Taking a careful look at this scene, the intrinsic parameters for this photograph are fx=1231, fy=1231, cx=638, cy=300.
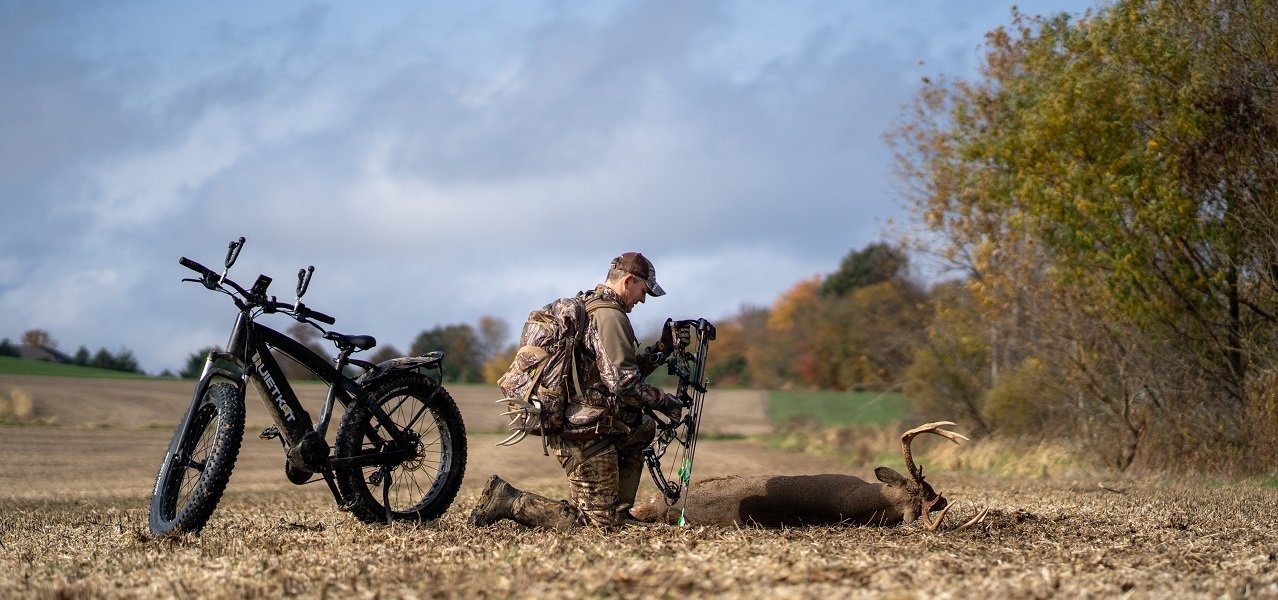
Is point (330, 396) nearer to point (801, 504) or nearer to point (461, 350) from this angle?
point (801, 504)

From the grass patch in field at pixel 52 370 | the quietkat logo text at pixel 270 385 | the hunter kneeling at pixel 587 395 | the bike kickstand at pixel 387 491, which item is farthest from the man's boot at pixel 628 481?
the grass patch in field at pixel 52 370

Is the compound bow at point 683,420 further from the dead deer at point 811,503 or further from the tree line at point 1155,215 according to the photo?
the tree line at point 1155,215

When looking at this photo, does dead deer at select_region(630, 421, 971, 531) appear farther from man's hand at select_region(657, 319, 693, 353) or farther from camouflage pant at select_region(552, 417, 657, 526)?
man's hand at select_region(657, 319, 693, 353)

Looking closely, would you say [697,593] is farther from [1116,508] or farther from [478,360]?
[478,360]

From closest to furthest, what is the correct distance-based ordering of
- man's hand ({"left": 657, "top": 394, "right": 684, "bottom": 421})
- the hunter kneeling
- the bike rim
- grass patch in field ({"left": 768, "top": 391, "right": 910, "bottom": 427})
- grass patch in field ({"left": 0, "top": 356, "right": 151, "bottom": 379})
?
1. the hunter kneeling
2. man's hand ({"left": 657, "top": 394, "right": 684, "bottom": 421})
3. the bike rim
4. grass patch in field ({"left": 768, "top": 391, "right": 910, "bottom": 427})
5. grass patch in field ({"left": 0, "top": 356, "right": 151, "bottom": 379})

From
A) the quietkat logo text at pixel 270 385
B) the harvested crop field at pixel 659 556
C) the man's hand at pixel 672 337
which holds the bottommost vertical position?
the harvested crop field at pixel 659 556

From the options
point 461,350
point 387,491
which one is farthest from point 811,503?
point 461,350

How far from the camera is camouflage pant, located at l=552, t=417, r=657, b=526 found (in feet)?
26.7

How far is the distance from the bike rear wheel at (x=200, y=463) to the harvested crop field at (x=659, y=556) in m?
0.20

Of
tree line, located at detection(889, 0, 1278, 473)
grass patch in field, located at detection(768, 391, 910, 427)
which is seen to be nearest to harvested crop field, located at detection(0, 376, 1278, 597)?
tree line, located at detection(889, 0, 1278, 473)

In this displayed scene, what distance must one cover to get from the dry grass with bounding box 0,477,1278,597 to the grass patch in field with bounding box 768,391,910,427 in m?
26.2

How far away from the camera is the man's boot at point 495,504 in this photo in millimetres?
8273

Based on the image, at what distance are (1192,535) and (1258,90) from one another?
10290mm

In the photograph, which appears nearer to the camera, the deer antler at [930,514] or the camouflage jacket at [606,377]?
the camouflage jacket at [606,377]
